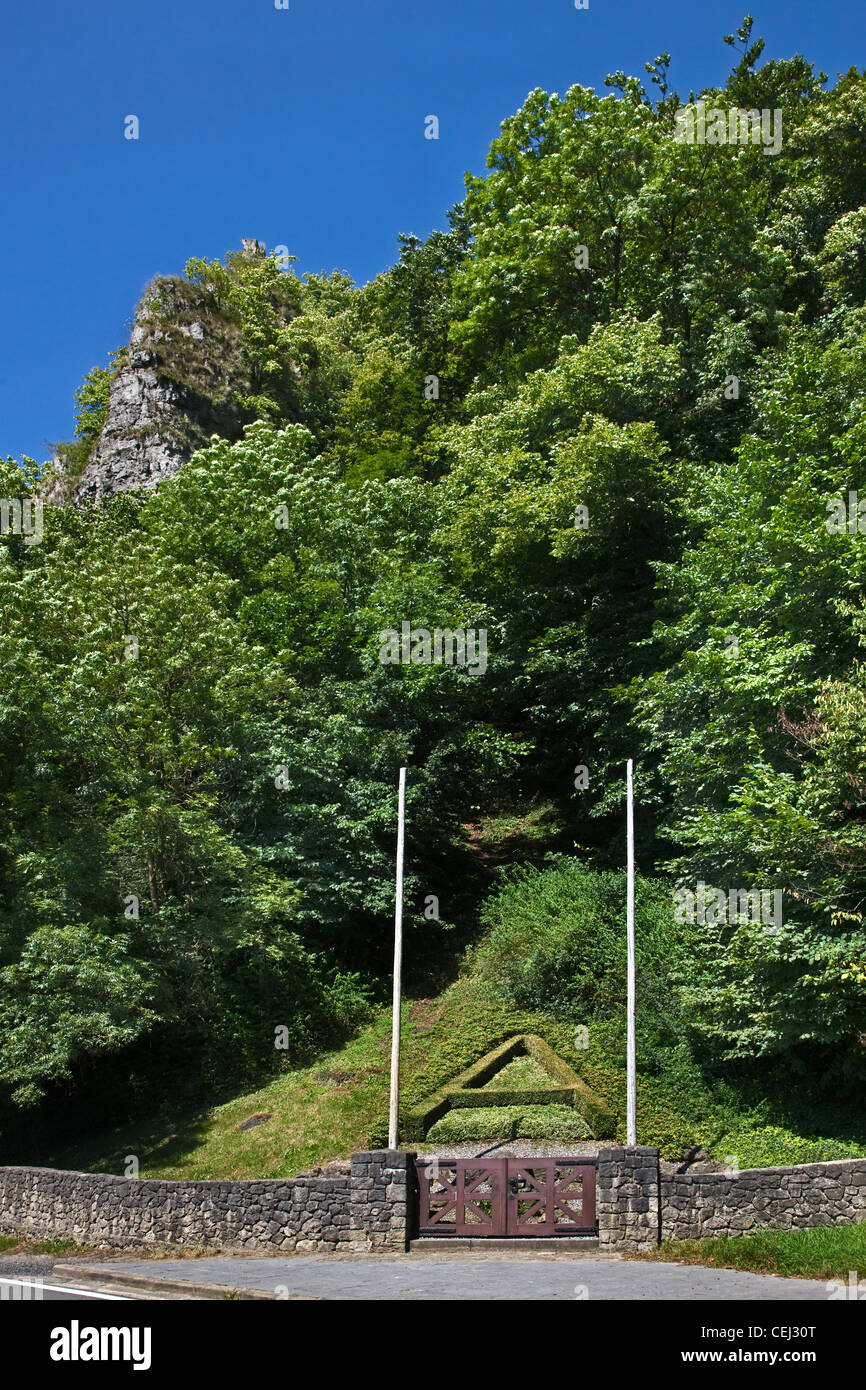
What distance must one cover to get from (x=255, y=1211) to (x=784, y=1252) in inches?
305

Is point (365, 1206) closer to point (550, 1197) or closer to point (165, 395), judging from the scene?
point (550, 1197)

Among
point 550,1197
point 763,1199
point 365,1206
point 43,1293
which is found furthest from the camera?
point 365,1206

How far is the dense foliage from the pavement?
19.0 ft

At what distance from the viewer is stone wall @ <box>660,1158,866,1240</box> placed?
1530cm

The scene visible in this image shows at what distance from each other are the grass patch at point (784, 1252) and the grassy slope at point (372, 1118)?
4.04 meters

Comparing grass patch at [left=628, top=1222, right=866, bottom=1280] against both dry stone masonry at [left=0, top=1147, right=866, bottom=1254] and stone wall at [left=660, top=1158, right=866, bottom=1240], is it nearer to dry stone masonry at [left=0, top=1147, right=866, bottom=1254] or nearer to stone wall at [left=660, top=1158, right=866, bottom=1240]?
stone wall at [left=660, top=1158, right=866, bottom=1240]

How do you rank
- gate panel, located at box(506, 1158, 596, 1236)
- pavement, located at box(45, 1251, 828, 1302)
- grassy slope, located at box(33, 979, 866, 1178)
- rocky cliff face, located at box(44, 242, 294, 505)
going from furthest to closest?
rocky cliff face, located at box(44, 242, 294, 505) < grassy slope, located at box(33, 979, 866, 1178) < gate panel, located at box(506, 1158, 596, 1236) < pavement, located at box(45, 1251, 828, 1302)

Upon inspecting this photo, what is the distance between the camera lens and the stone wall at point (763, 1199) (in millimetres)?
15297

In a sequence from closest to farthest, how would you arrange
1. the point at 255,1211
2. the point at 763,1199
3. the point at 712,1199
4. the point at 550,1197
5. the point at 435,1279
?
1. the point at 435,1279
2. the point at 763,1199
3. the point at 712,1199
4. the point at 550,1197
5. the point at 255,1211

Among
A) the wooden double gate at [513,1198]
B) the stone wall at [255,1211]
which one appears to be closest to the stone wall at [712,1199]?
the wooden double gate at [513,1198]

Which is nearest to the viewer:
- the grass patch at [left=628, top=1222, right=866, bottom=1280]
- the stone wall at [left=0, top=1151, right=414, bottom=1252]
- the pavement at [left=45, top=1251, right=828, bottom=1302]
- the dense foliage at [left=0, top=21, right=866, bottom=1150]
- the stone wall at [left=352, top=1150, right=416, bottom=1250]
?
the pavement at [left=45, top=1251, right=828, bottom=1302]

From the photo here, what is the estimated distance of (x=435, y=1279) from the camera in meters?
13.8

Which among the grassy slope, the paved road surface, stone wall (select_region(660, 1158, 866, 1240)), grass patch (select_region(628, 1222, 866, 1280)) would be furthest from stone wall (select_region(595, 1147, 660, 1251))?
the paved road surface

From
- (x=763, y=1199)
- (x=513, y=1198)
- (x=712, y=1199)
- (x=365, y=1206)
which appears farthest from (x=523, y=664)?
(x=763, y=1199)
